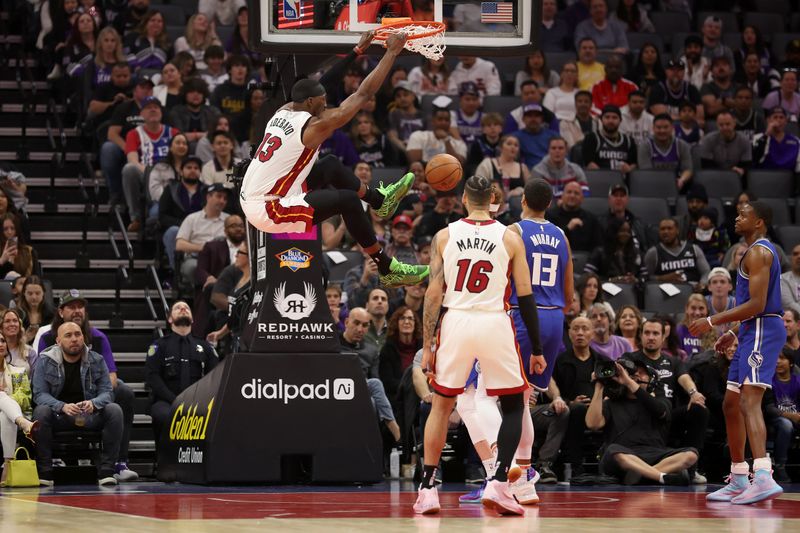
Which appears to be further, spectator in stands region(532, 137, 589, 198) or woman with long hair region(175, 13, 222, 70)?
Answer: woman with long hair region(175, 13, 222, 70)

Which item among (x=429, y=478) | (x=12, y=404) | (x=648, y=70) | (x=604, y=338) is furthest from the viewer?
(x=648, y=70)

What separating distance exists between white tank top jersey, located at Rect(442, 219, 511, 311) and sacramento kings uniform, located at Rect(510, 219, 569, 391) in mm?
857

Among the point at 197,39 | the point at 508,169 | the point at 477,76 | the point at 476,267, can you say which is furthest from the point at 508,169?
the point at 476,267

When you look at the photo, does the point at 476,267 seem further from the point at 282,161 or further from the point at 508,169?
the point at 508,169

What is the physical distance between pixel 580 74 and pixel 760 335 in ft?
31.4

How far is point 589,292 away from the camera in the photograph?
553 inches

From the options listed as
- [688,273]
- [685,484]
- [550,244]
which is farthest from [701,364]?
[550,244]

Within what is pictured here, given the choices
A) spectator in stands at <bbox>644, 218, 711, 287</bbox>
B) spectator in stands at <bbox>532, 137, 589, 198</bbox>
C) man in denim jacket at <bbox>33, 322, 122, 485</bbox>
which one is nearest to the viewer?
man in denim jacket at <bbox>33, 322, 122, 485</bbox>

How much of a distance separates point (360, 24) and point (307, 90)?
1.04m

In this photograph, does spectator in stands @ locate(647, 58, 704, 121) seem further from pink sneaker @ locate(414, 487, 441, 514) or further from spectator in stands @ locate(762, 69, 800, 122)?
pink sneaker @ locate(414, 487, 441, 514)

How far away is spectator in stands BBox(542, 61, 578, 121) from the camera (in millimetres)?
18375

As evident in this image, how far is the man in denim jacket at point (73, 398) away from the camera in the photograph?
477 inches

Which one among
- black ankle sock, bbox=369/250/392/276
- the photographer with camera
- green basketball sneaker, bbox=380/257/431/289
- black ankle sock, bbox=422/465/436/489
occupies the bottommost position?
the photographer with camera

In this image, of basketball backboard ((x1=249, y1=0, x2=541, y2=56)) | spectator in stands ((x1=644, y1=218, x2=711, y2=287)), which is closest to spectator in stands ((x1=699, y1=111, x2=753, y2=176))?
spectator in stands ((x1=644, y1=218, x2=711, y2=287))
